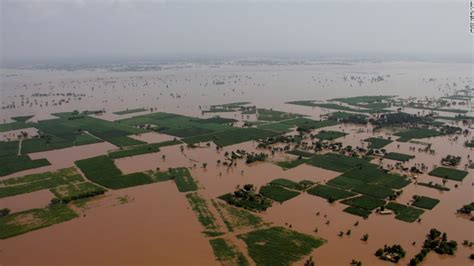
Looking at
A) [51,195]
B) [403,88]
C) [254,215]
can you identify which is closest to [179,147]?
[51,195]

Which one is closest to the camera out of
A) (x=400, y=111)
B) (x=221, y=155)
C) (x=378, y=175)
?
(x=378, y=175)

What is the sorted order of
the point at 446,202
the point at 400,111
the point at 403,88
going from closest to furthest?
1. the point at 446,202
2. the point at 400,111
3. the point at 403,88

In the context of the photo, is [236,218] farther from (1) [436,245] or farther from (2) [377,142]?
(2) [377,142]

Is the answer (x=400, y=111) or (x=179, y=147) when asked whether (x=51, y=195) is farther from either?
(x=400, y=111)

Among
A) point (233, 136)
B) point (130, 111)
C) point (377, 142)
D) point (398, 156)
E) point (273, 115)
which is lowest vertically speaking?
point (398, 156)

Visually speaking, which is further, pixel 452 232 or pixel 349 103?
pixel 349 103

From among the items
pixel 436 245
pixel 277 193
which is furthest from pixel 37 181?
pixel 436 245
